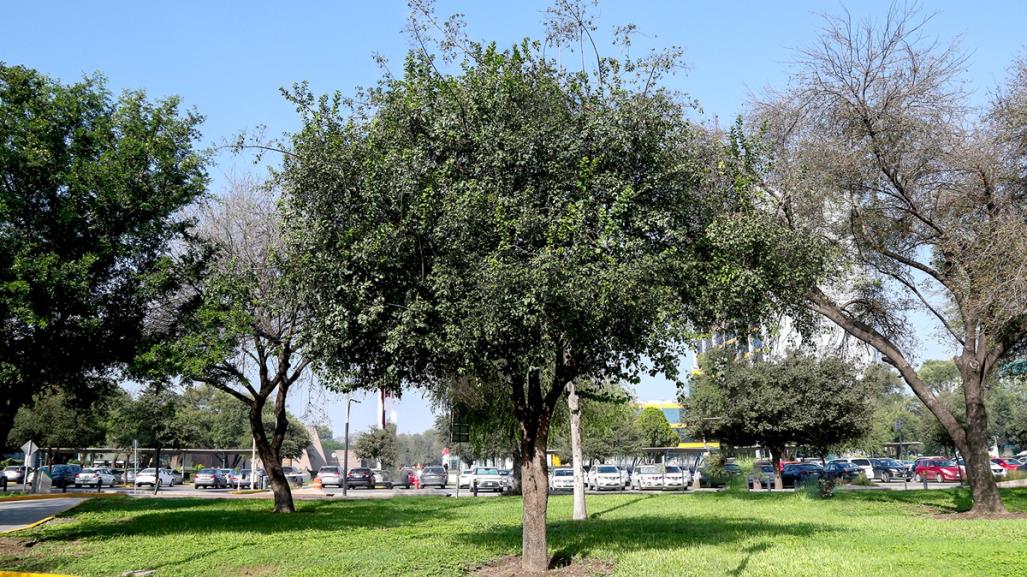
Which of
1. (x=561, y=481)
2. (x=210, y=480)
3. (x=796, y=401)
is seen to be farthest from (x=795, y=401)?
(x=210, y=480)

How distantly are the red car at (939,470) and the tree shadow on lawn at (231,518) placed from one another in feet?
108

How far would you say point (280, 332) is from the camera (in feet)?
76.2

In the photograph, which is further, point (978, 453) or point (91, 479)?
point (91, 479)

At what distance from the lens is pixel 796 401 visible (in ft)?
123

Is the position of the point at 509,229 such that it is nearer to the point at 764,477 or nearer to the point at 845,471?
the point at 764,477

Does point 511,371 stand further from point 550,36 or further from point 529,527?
point 550,36

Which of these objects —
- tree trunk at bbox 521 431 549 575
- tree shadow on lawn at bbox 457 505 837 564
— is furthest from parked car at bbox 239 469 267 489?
tree trunk at bbox 521 431 549 575

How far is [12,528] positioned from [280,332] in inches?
320

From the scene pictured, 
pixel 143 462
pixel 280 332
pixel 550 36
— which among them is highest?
pixel 550 36

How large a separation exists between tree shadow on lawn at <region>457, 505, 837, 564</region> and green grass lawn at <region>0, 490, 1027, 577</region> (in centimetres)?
4

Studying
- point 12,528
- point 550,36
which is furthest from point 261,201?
point 550,36

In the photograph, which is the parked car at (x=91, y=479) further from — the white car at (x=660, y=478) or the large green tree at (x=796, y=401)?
the large green tree at (x=796, y=401)

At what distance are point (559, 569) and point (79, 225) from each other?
11.8 meters

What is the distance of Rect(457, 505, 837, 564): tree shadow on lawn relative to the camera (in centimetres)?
1448
